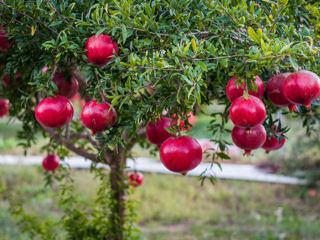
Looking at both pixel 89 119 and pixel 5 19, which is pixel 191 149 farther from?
pixel 5 19

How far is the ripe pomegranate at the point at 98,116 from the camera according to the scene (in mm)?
1179

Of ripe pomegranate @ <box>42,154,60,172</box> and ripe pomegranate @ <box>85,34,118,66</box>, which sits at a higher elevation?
ripe pomegranate @ <box>85,34,118,66</box>

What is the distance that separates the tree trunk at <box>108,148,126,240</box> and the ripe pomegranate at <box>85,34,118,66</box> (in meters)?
1.12

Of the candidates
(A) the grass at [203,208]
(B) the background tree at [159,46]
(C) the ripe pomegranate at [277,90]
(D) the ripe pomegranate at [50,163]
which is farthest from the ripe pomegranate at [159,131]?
(A) the grass at [203,208]

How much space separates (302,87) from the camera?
1015mm

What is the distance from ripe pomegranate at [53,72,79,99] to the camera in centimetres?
145

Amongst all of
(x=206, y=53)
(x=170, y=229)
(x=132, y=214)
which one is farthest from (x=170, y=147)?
(x=170, y=229)

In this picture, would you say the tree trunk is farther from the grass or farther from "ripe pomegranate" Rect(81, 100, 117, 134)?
the grass

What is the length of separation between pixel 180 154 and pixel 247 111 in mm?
250

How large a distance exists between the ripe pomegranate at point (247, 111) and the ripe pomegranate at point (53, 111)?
579 mm

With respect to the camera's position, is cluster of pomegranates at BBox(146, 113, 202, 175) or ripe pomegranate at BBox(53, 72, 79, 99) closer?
cluster of pomegranates at BBox(146, 113, 202, 175)

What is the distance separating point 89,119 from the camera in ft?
3.91

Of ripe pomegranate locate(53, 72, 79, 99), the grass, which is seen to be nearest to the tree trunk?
ripe pomegranate locate(53, 72, 79, 99)

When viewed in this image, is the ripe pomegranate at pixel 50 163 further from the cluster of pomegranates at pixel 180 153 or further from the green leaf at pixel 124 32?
the green leaf at pixel 124 32
